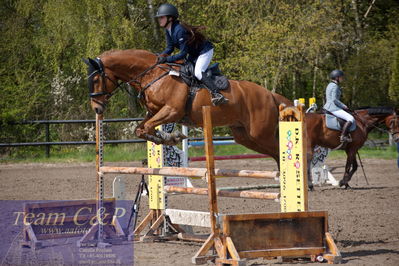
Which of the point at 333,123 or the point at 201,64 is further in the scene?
the point at 333,123

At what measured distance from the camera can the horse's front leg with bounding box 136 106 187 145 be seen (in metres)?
6.74

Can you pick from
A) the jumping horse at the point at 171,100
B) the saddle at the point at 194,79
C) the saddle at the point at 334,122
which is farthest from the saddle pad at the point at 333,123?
the saddle at the point at 194,79

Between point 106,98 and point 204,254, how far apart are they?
237 cm

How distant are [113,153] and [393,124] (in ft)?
25.0

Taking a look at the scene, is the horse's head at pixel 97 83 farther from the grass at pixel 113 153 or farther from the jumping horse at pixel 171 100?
the grass at pixel 113 153

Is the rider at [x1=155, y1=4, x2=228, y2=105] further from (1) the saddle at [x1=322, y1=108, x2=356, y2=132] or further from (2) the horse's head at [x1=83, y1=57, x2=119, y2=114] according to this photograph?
(1) the saddle at [x1=322, y1=108, x2=356, y2=132]

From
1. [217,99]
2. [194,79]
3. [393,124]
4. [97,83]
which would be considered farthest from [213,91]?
[393,124]

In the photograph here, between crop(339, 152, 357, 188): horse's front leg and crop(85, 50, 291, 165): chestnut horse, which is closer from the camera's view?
crop(85, 50, 291, 165): chestnut horse

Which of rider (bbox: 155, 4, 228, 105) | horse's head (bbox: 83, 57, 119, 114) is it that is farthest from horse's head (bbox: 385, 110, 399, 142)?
horse's head (bbox: 83, 57, 119, 114)

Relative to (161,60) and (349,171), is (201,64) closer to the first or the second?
(161,60)

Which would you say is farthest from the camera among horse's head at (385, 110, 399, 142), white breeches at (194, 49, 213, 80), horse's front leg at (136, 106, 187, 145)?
horse's head at (385, 110, 399, 142)

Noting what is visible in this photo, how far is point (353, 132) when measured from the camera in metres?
11.6

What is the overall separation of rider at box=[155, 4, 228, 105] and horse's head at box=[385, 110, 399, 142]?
5.79m

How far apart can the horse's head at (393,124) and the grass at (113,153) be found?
14.6 feet
